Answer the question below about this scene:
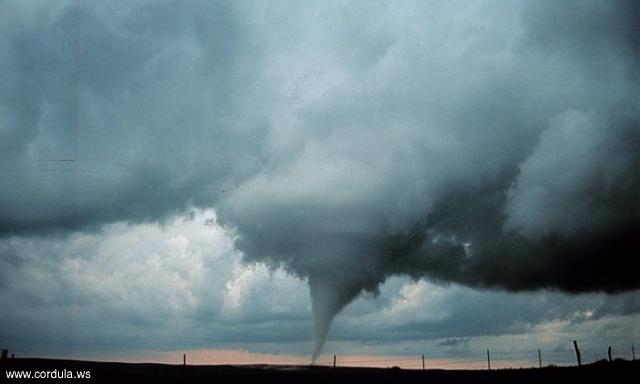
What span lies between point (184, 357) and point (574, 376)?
1489 inches

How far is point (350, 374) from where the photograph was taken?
51.1 metres

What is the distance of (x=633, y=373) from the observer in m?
47.5

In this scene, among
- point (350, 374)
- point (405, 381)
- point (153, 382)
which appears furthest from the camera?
point (350, 374)

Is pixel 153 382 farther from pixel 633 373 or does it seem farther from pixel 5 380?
pixel 633 373

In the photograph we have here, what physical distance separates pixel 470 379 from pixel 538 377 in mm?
6536

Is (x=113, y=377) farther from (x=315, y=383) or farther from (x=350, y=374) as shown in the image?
(x=350, y=374)

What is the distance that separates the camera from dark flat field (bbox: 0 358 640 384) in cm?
4528

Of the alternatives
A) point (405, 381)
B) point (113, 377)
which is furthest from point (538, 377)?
point (113, 377)

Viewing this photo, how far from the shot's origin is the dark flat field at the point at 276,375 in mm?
45281

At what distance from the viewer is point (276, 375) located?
4809 cm

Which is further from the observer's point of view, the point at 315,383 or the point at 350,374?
the point at 350,374

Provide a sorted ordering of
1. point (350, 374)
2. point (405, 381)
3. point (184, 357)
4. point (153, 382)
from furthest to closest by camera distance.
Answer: point (184, 357)
point (350, 374)
point (405, 381)
point (153, 382)

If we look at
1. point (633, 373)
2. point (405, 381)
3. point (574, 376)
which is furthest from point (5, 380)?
point (633, 373)

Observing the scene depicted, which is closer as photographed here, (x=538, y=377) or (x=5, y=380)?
(x=5, y=380)
